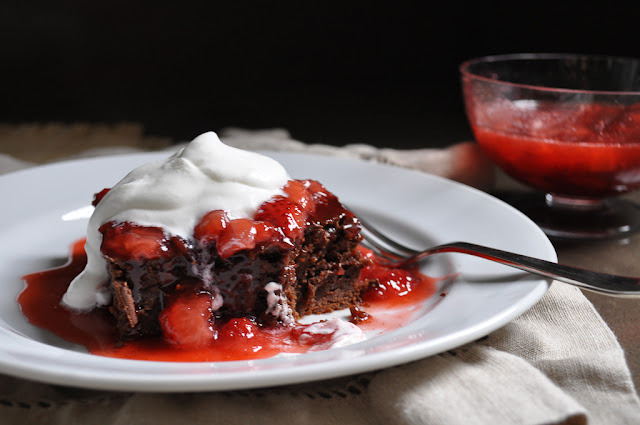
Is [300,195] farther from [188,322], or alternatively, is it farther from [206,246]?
[188,322]

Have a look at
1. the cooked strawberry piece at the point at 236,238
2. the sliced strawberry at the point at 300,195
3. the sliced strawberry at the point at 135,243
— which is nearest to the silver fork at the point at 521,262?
the sliced strawberry at the point at 300,195

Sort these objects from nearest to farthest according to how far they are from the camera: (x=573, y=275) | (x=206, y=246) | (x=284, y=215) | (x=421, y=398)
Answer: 1. (x=421, y=398)
2. (x=573, y=275)
3. (x=206, y=246)
4. (x=284, y=215)

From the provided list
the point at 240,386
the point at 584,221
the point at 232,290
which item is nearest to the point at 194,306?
the point at 232,290

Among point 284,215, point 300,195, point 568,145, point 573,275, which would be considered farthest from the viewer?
point 568,145

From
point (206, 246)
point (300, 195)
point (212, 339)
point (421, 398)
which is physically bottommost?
point (212, 339)

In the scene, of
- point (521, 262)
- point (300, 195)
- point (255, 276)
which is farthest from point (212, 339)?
point (521, 262)

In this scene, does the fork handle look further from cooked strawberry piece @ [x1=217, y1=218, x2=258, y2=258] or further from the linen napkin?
cooked strawberry piece @ [x1=217, y1=218, x2=258, y2=258]
